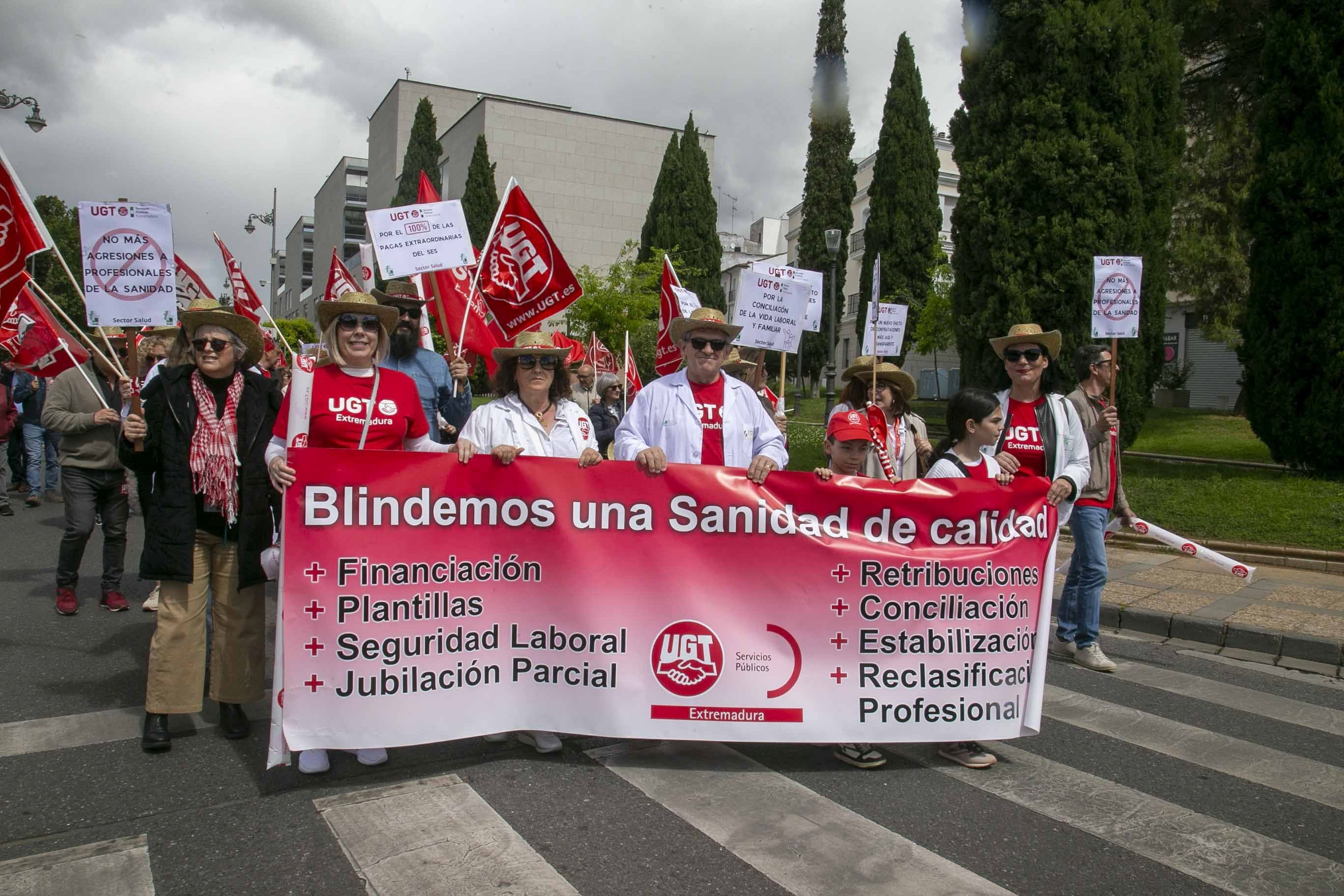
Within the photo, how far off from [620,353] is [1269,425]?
24.4 m

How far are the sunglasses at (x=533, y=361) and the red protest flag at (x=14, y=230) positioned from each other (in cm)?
247

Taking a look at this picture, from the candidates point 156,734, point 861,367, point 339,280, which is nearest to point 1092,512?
point 861,367

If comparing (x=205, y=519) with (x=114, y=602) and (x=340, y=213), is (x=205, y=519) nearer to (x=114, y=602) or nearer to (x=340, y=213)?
(x=114, y=602)

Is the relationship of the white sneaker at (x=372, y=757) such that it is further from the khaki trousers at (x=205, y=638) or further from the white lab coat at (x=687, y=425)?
the white lab coat at (x=687, y=425)

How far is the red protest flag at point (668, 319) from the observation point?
809 cm

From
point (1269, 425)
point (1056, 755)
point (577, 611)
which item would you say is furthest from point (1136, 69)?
point (577, 611)

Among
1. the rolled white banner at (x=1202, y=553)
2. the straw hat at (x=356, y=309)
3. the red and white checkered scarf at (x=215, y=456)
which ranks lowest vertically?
the rolled white banner at (x=1202, y=553)

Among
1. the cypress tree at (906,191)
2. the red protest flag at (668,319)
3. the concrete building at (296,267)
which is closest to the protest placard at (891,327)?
the red protest flag at (668,319)

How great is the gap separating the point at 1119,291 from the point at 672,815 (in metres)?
5.92

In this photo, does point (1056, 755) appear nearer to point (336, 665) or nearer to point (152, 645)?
→ point (336, 665)

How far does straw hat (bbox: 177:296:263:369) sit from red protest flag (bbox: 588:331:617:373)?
10.7m

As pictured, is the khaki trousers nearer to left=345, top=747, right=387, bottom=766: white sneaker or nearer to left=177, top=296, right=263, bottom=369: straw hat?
left=345, top=747, right=387, bottom=766: white sneaker

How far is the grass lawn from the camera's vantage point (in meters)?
17.5

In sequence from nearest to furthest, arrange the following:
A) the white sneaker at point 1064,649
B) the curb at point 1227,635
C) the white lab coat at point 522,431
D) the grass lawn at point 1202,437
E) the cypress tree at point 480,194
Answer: the white lab coat at point 522,431 → the white sneaker at point 1064,649 → the curb at point 1227,635 → the grass lawn at point 1202,437 → the cypress tree at point 480,194
